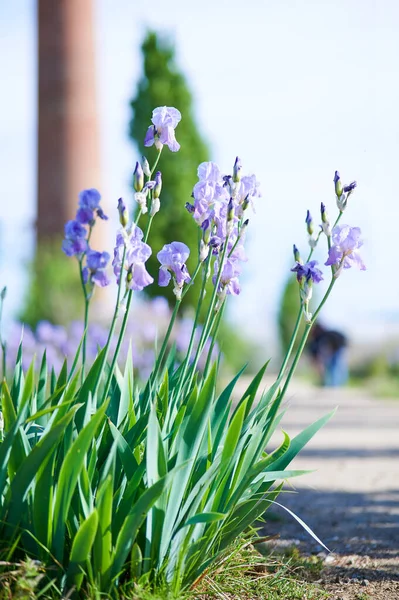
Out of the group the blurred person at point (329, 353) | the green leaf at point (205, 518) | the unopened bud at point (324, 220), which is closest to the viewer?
the green leaf at point (205, 518)

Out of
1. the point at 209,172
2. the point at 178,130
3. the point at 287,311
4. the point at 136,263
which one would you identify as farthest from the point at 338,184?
the point at 287,311

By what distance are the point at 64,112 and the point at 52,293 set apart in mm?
5236

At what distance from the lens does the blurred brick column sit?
15000 millimetres

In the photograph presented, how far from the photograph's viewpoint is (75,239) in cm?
195

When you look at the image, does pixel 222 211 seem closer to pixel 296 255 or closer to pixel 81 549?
pixel 296 255

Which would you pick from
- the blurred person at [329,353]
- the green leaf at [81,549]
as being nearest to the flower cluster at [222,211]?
the green leaf at [81,549]

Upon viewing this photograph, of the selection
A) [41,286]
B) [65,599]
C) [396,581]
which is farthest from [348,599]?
[41,286]

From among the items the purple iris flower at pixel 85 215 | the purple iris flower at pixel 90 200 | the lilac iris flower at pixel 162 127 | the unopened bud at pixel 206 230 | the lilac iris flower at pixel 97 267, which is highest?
the lilac iris flower at pixel 162 127

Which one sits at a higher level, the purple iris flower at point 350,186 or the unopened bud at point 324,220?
the purple iris flower at point 350,186

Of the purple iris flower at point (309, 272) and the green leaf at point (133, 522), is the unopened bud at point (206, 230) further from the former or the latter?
the green leaf at point (133, 522)

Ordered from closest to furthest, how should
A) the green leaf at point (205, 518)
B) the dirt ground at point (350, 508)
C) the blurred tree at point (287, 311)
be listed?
the green leaf at point (205, 518), the dirt ground at point (350, 508), the blurred tree at point (287, 311)

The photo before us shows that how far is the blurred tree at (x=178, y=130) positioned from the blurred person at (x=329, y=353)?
289cm

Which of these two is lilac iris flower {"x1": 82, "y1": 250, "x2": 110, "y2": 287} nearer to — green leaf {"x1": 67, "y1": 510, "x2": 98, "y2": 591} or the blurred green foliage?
green leaf {"x1": 67, "y1": 510, "x2": 98, "y2": 591}

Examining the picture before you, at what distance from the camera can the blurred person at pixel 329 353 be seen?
42.3 ft
